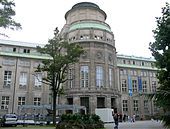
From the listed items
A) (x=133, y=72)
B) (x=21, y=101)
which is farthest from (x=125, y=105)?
(x=21, y=101)

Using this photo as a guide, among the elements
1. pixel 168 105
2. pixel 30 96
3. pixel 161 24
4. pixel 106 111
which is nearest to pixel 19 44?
pixel 30 96

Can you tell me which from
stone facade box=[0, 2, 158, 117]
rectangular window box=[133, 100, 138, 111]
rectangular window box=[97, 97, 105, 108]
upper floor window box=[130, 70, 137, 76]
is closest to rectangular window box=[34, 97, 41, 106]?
stone facade box=[0, 2, 158, 117]

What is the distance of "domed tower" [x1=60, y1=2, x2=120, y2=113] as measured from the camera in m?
42.9

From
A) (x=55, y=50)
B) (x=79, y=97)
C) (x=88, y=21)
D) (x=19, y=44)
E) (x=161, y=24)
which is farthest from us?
(x=19, y=44)

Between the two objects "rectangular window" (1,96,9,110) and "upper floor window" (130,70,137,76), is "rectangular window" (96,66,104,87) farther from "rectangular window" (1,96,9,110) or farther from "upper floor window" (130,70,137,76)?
"rectangular window" (1,96,9,110)

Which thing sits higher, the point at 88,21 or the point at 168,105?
the point at 88,21

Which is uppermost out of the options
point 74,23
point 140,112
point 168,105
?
point 74,23

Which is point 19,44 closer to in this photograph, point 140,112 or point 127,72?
point 127,72

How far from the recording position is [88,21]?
48.6 metres

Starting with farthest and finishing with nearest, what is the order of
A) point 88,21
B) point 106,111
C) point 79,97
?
point 88,21
point 79,97
point 106,111

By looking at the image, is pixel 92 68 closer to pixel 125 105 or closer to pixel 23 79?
pixel 23 79

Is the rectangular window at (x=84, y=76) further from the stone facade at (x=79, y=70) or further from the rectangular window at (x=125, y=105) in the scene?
the rectangular window at (x=125, y=105)

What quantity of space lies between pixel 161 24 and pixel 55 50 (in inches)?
624

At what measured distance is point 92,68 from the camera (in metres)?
44.2
